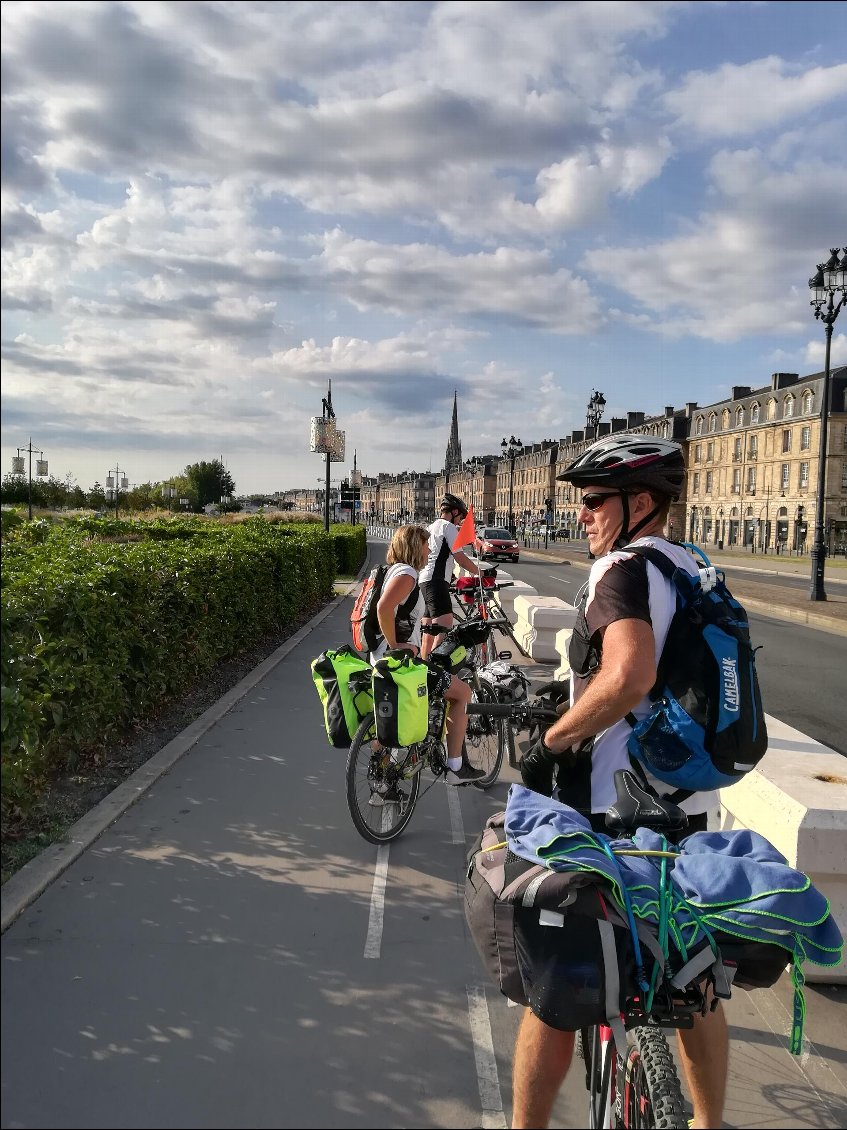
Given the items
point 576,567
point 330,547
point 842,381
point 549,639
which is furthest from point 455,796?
point 842,381

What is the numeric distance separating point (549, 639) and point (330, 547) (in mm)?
11285

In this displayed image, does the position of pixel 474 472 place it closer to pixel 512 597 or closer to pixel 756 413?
pixel 756 413

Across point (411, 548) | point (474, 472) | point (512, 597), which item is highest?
point (474, 472)

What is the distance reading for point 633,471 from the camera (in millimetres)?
2502

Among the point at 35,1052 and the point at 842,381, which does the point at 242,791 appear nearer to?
the point at 35,1052

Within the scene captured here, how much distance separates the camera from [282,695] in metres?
8.70

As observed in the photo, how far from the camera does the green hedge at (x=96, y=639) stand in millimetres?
4340

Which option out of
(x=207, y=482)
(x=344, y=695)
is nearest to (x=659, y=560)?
(x=344, y=695)

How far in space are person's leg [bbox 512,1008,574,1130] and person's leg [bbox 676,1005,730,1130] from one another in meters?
0.31

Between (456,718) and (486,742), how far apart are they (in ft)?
2.78

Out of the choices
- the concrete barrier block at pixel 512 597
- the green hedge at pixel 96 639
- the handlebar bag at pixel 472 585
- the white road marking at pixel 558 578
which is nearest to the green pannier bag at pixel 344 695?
the green hedge at pixel 96 639

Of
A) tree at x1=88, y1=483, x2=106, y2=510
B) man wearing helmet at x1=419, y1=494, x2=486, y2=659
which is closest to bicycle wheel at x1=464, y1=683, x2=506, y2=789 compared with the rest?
man wearing helmet at x1=419, y1=494, x2=486, y2=659

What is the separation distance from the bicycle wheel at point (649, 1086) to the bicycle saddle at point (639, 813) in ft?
1.59

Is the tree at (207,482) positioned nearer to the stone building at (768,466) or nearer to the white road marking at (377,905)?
the stone building at (768,466)
